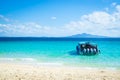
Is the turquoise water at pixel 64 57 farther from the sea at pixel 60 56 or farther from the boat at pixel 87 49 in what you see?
the boat at pixel 87 49

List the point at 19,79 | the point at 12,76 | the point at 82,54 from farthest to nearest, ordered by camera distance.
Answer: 1. the point at 82,54
2. the point at 12,76
3. the point at 19,79

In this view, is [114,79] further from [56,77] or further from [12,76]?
Answer: [12,76]

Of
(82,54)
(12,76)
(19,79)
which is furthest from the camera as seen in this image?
(82,54)

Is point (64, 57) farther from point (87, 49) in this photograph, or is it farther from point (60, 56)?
point (87, 49)

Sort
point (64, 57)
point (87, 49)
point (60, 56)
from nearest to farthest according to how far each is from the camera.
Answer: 1. point (64, 57)
2. point (60, 56)
3. point (87, 49)

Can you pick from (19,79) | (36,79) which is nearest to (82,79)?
(36,79)

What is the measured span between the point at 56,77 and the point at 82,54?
14.9 m

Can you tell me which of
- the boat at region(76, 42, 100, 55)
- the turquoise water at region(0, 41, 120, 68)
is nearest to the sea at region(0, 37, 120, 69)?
the turquoise water at region(0, 41, 120, 68)

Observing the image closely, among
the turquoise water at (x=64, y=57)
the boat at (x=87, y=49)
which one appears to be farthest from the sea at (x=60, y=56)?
the boat at (x=87, y=49)

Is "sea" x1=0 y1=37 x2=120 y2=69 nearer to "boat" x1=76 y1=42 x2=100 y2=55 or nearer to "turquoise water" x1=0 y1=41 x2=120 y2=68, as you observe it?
"turquoise water" x1=0 y1=41 x2=120 y2=68

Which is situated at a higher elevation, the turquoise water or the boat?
the boat

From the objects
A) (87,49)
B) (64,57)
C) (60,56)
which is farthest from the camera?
(87,49)

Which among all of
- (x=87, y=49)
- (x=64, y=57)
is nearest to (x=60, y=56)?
(x=64, y=57)

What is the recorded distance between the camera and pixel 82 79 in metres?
10.5
